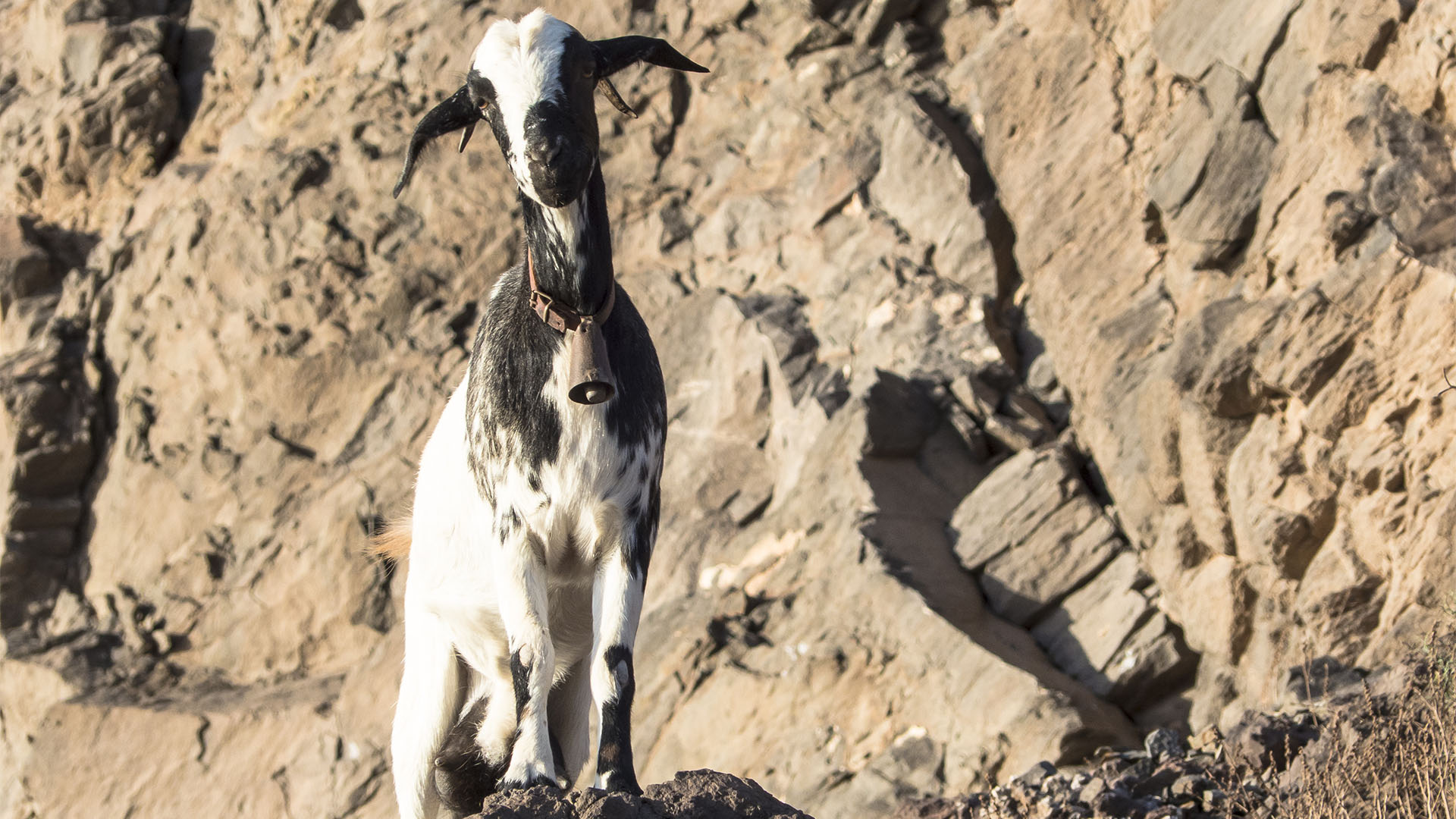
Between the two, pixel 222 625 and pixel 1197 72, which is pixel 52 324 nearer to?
pixel 222 625

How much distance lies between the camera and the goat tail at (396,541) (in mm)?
4785

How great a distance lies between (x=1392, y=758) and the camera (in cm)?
468

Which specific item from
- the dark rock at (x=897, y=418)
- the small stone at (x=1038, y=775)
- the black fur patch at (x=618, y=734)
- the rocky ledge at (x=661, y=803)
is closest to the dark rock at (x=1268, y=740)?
the small stone at (x=1038, y=775)

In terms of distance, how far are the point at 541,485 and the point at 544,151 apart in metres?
0.94

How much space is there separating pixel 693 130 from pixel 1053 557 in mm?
6544

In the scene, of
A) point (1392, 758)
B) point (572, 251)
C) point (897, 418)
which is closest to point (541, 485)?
point (572, 251)

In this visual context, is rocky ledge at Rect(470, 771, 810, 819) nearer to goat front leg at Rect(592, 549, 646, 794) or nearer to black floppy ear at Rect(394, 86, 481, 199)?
goat front leg at Rect(592, 549, 646, 794)

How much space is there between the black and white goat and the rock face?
6.79 ft

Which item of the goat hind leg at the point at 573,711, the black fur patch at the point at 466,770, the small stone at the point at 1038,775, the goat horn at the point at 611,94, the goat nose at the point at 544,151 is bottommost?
the small stone at the point at 1038,775

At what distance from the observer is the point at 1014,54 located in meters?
11.0

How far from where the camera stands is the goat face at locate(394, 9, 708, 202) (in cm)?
339

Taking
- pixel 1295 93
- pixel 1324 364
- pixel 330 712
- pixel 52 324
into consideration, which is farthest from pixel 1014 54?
pixel 52 324

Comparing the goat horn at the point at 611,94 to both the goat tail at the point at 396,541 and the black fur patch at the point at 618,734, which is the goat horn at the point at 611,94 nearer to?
the black fur patch at the point at 618,734

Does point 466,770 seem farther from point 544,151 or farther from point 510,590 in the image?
point 544,151
